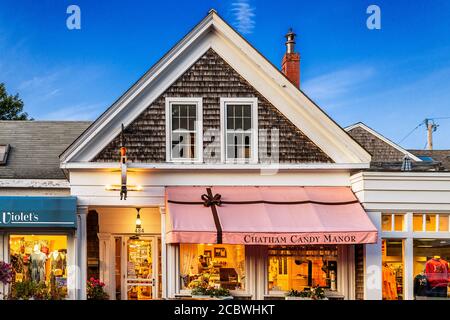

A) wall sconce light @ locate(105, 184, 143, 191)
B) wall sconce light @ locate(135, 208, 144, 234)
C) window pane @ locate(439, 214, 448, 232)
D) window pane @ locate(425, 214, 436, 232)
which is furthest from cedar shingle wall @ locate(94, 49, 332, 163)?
wall sconce light @ locate(135, 208, 144, 234)

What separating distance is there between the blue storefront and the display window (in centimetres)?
788

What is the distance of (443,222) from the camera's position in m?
14.3

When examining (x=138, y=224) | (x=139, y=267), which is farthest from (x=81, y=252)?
(x=139, y=267)

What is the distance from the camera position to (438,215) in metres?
14.3

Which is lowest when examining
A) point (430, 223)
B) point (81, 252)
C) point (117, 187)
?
point (81, 252)

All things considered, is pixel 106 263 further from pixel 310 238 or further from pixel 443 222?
pixel 443 222

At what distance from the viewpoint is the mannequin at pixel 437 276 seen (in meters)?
14.1

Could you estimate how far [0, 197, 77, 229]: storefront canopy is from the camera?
46.4 ft

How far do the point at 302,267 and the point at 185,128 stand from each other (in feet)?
14.3

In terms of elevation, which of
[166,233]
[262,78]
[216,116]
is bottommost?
[166,233]

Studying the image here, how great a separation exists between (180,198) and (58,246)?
3.73 metres
